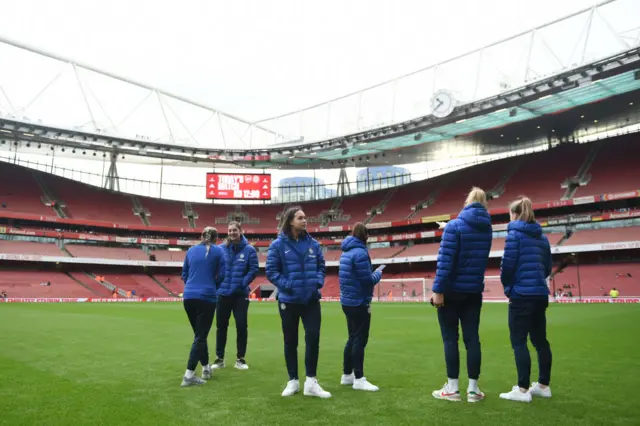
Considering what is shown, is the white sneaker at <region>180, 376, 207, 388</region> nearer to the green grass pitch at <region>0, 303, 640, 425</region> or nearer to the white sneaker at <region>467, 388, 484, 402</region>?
the green grass pitch at <region>0, 303, 640, 425</region>

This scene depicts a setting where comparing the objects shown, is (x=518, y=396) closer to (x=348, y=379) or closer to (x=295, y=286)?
(x=348, y=379)

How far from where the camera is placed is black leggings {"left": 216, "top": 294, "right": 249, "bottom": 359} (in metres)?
6.94

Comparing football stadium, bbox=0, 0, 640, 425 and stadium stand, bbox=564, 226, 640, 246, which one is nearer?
football stadium, bbox=0, 0, 640, 425

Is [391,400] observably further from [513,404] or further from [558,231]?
[558,231]

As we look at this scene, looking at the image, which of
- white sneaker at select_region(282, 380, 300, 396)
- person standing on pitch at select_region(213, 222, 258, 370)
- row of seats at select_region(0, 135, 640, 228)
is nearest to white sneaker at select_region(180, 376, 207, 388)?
white sneaker at select_region(282, 380, 300, 396)

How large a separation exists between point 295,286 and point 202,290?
1399 millimetres

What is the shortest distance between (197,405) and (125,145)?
4290cm

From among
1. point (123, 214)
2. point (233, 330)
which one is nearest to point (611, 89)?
point (233, 330)

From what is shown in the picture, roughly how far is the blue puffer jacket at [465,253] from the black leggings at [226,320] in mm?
3339

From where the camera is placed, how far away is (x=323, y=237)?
56.3 metres

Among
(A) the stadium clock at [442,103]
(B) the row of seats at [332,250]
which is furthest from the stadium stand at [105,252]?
(A) the stadium clock at [442,103]

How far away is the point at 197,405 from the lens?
14.9ft

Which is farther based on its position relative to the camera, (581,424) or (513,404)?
(513,404)

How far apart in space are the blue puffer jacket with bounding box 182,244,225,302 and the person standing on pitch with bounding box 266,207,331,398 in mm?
1101
